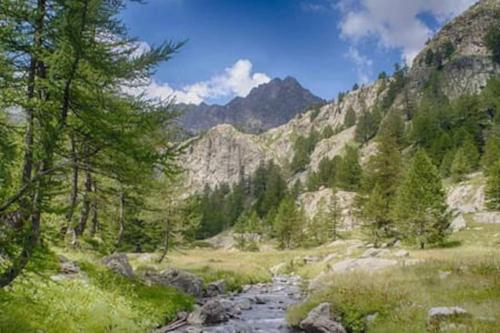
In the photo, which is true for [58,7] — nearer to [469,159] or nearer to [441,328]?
[441,328]

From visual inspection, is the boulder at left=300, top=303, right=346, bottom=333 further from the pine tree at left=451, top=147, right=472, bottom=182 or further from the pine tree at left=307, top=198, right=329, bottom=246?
the pine tree at left=451, top=147, right=472, bottom=182

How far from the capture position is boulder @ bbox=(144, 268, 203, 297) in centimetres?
2722

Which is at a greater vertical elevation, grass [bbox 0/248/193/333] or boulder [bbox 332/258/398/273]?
grass [bbox 0/248/193/333]

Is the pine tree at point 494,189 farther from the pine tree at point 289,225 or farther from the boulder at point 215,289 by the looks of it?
the boulder at point 215,289

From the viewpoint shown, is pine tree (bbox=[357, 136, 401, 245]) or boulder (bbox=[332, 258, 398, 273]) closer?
boulder (bbox=[332, 258, 398, 273])

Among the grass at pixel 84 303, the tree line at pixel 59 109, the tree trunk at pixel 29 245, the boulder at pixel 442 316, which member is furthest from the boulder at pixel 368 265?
the tree trunk at pixel 29 245

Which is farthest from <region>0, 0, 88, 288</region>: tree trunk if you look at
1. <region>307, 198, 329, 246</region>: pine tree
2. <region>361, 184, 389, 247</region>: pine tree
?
<region>307, 198, 329, 246</region>: pine tree

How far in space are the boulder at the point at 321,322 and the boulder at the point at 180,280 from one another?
1173cm

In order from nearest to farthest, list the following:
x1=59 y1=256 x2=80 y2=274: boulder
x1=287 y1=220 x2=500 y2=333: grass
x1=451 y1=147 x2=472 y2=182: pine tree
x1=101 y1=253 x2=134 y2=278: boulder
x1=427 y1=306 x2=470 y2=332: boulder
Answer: x1=427 y1=306 x2=470 y2=332: boulder → x1=287 y1=220 x2=500 y2=333: grass → x1=59 y1=256 x2=80 y2=274: boulder → x1=101 y1=253 x2=134 y2=278: boulder → x1=451 y1=147 x2=472 y2=182: pine tree

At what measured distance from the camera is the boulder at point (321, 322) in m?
16.5

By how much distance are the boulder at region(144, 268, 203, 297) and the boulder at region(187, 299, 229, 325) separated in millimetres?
7410

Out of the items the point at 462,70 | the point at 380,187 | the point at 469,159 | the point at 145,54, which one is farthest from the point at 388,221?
the point at 462,70

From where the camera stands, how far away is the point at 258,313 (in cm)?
2352

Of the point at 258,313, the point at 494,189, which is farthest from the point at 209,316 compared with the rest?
the point at 494,189
